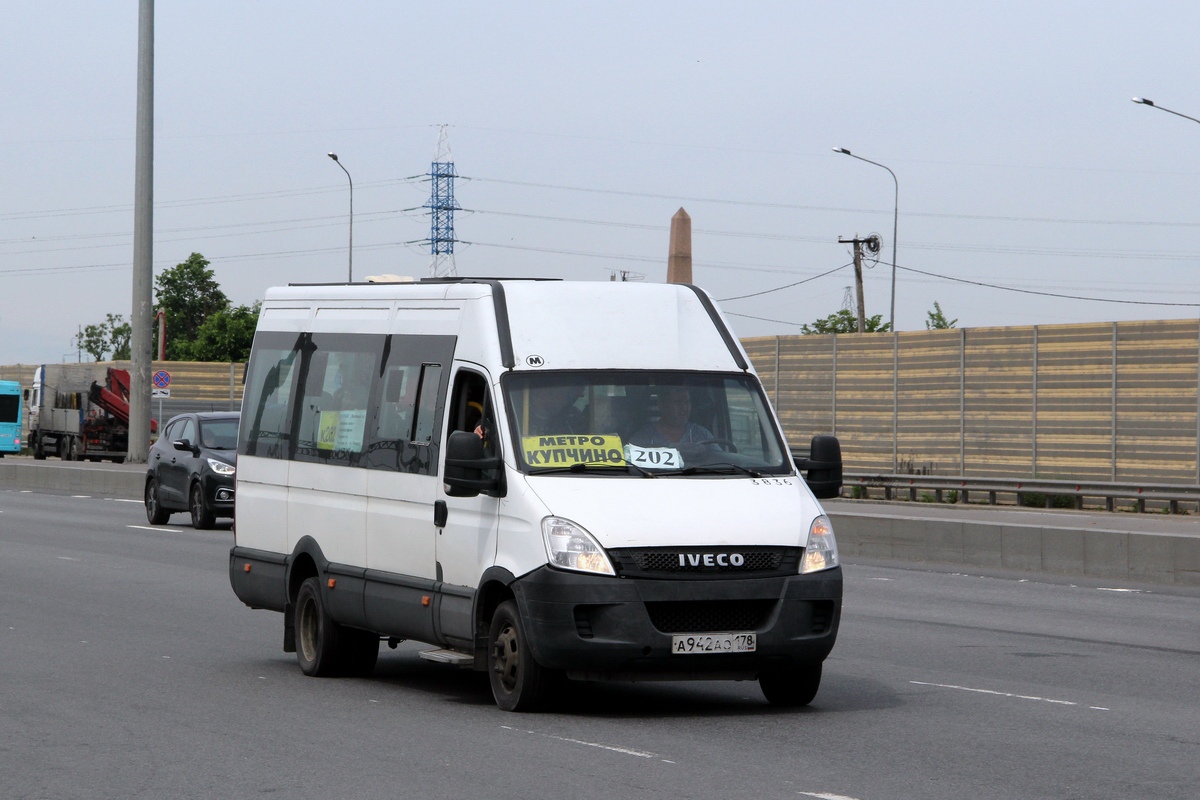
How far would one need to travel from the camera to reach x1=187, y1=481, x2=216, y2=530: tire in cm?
2605

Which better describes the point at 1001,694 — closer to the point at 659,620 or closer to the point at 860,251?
the point at 659,620

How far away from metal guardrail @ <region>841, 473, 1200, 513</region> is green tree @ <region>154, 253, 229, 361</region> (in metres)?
85.0

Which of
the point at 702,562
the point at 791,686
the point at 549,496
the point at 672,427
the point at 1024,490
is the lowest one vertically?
the point at 791,686

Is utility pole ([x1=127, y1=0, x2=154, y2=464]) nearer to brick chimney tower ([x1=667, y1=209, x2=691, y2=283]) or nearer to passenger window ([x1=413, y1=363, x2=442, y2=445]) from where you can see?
brick chimney tower ([x1=667, y1=209, x2=691, y2=283])

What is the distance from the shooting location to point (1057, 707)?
9969 millimetres

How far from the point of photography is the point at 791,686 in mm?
9688

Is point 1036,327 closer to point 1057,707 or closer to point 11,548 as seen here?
point 11,548

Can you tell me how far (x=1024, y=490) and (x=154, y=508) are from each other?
16824 mm

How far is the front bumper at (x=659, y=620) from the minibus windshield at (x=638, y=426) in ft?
2.36

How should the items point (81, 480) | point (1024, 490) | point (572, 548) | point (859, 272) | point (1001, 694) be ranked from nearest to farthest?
point (572, 548)
point (1001, 694)
point (1024, 490)
point (81, 480)
point (859, 272)

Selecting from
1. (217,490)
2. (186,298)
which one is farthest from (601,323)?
(186,298)

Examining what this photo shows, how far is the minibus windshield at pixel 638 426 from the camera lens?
30.8 ft

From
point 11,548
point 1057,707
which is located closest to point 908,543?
point 11,548

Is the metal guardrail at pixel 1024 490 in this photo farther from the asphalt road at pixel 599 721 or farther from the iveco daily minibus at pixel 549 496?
the iveco daily minibus at pixel 549 496
